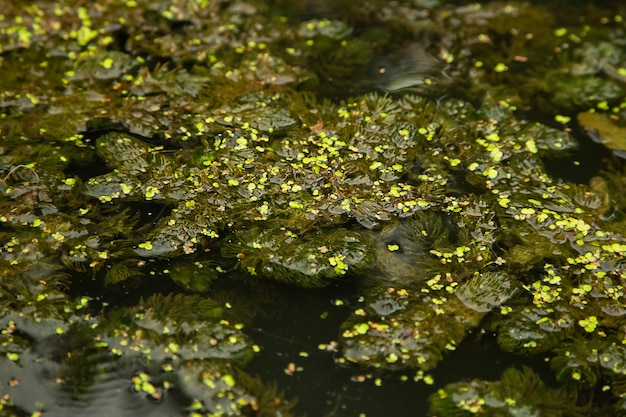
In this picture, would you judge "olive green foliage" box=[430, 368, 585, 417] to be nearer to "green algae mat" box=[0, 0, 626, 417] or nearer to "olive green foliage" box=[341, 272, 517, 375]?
"green algae mat" box=[0, 0, 626, 417]

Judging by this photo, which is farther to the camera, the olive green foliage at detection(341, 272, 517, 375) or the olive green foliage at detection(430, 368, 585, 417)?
the olive green foliage at detection(341, 272, 517, 375)

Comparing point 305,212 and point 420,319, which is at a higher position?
point 305,212

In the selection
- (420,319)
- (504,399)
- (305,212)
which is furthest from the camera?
(305,212)

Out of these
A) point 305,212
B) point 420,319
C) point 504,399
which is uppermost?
point 305,212

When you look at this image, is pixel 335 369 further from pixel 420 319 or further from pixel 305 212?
pixel 305 212

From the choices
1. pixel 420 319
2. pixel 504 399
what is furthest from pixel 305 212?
pixel 504 399

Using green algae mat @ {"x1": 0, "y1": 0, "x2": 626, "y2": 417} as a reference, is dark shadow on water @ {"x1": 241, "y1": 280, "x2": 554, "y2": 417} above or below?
below

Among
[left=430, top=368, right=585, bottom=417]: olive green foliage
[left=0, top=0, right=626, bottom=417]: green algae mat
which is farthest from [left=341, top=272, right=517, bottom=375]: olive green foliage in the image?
[left=430, top=368, right=585, bottom=417]: olive green foliage

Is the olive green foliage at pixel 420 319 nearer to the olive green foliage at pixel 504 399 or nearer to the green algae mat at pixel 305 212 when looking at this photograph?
the green algae mat at pixel 305 212

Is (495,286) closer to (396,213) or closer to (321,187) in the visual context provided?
(396,213)
